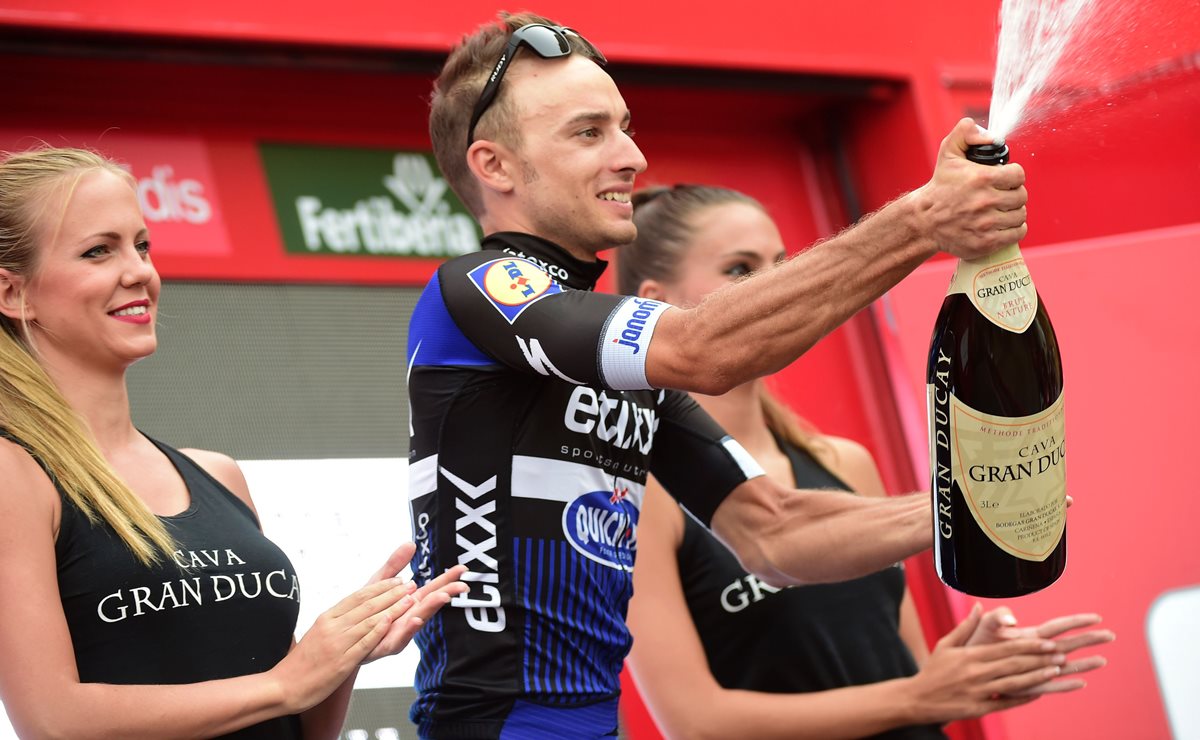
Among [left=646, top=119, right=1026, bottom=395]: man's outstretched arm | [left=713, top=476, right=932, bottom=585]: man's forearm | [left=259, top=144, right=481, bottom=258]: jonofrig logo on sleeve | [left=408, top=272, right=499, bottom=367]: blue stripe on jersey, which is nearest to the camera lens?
[left=646, top=119, right=1026, bottom=395]: man's outstretched arm

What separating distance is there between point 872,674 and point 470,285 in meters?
1.19

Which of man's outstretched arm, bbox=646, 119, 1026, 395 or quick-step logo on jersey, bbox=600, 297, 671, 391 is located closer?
man's outstretched arm, bbox=646, 119, 1026, 395

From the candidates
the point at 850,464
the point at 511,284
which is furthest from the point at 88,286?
the point at 850,464

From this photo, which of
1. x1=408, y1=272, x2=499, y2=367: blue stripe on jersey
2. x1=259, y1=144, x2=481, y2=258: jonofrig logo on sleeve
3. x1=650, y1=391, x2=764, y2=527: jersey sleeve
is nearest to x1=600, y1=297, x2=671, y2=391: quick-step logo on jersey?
x1=408, y1=272, x2=499, y2=367: blue stripe on jersey

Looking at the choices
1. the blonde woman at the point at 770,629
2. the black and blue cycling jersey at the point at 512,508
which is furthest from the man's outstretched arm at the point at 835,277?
the blonde woman at the point at 770,629

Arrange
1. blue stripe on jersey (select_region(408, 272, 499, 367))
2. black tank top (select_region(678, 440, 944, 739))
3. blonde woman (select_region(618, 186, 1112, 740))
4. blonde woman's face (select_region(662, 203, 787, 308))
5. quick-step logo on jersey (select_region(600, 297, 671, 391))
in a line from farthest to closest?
blonde woman's face (select_region(662, 203, 787, 308))
black tank top (select_region(678, 440, 944, 739))
blonde woman (select_region(618, 186, 1112, 740))
blue stripe on jersey (select_region(408, 272, 499, 367))
quick-step logo on jersey (select_region(600, 297, 671, 391))

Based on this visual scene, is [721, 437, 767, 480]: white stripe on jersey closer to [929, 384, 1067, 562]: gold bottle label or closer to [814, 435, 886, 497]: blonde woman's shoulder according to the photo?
[814, 435, 886, 497]: blonde woman's shoulder

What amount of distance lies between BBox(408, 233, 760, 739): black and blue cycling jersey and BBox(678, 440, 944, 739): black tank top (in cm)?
57

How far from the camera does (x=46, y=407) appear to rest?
6.08 feet

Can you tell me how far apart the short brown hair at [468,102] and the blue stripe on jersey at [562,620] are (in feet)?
1.86

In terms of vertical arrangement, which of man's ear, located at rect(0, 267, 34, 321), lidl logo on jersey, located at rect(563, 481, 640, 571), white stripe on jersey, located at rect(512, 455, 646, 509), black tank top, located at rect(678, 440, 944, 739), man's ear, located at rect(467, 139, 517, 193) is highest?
man's ear, located at rect(467, 139, 517, 193)

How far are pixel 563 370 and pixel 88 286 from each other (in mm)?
691

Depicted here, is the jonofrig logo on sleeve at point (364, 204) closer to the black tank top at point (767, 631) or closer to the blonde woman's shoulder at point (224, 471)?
the blonde woman's shoulder at point (224, 471)

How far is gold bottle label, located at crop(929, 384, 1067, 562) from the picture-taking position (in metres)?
1.56
